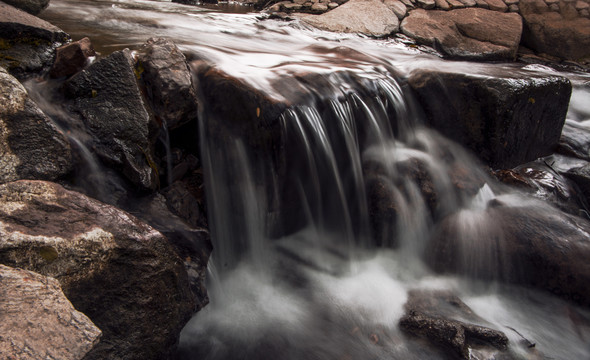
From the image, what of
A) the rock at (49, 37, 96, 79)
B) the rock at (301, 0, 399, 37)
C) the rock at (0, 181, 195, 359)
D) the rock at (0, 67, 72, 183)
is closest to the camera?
the rock at (0, 181, 195, 359)

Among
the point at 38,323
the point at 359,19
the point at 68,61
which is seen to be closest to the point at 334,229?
the point at 68,61

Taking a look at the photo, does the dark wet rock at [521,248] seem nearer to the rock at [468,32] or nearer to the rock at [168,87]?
the rock at [168,87]

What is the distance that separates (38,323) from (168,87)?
8.03 ft

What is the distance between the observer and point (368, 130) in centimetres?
480

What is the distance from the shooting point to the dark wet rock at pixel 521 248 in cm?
378

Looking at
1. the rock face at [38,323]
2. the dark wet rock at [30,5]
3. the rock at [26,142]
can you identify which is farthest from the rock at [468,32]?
the rock face at [38,323]

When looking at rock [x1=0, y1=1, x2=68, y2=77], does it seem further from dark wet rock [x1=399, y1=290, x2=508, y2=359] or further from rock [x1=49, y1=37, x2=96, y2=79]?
dark wet rock [x1=399, y1=290, x2=508, y2=359]

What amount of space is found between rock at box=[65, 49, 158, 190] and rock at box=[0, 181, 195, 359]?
2.29 feet

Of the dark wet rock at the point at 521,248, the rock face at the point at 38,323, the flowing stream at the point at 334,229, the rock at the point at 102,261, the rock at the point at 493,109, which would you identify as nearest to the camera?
the rock face at the point at 38,323

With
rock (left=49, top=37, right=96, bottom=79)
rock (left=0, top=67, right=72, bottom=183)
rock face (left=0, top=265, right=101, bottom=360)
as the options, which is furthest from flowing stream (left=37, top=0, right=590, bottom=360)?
rock face (left=0, top=265, right=101, bottom=360)

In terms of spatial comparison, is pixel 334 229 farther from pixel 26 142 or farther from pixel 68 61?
pixel 68 61

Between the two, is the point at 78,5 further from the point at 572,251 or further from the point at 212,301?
the point at 572,251

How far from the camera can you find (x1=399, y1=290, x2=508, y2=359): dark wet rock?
3.10 metres

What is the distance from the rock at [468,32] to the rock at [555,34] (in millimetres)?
477
